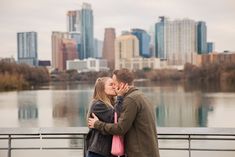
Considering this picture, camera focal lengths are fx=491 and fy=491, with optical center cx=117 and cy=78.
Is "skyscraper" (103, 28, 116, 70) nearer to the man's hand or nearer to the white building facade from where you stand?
the white building facade

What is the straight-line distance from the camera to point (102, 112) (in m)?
2.08

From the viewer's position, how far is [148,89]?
78.0 feet

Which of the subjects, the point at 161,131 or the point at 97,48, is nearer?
the point at 161,131

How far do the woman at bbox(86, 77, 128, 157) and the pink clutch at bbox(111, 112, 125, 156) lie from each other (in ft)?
0.13

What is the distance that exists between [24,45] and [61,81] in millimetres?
2698

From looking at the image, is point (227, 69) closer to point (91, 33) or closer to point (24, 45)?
point (91, 33)

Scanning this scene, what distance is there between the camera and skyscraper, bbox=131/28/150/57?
87.0ft

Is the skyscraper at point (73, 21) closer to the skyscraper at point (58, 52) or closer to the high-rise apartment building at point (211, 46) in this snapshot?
the skyscraper at point (58, 52)

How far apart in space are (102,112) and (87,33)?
25.6 meters

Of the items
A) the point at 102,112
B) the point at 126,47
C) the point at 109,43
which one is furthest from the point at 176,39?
the point at 102,112

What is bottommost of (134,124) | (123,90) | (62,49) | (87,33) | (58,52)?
(134,124)

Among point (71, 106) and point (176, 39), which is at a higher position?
point (176, 39)

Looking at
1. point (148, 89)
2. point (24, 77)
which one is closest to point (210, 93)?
point (148, 89)

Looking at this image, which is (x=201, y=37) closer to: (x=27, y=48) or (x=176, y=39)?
(x=176, y=39)
